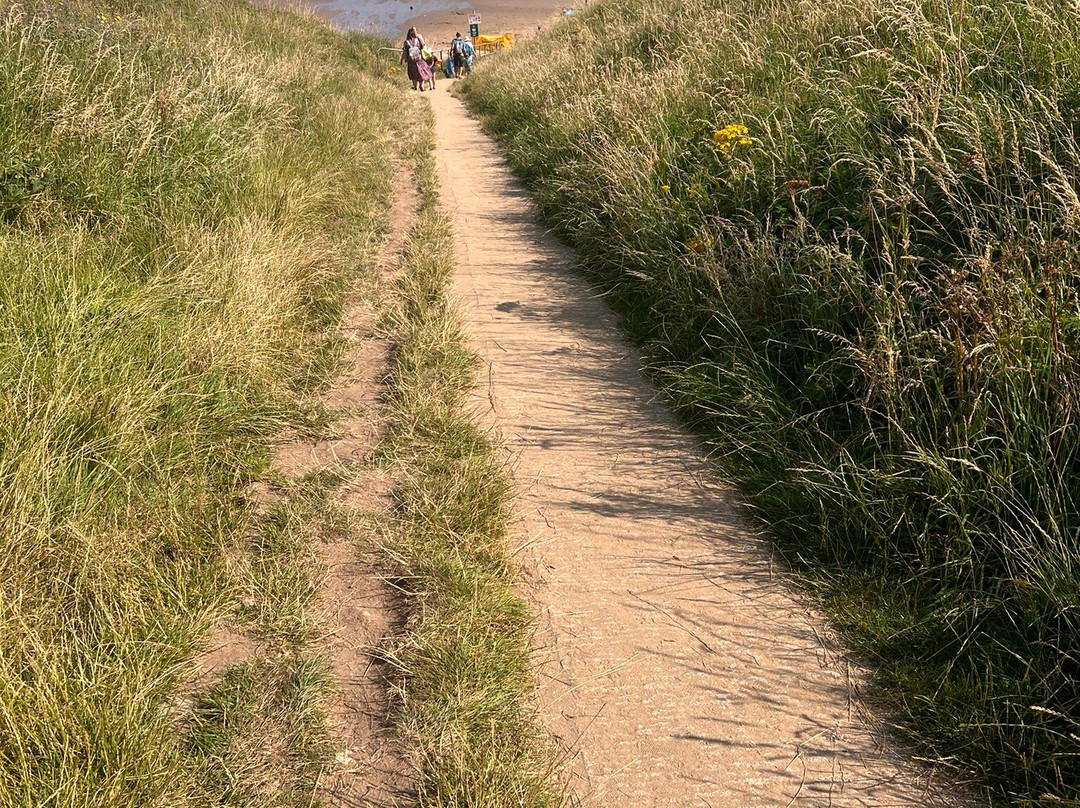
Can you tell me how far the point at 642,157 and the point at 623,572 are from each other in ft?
13.8

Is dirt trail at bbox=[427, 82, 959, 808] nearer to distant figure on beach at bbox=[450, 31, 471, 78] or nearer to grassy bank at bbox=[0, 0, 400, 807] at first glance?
grassy bank at bbox=[0, 0, 400, 807]

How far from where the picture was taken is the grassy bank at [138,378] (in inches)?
82.2

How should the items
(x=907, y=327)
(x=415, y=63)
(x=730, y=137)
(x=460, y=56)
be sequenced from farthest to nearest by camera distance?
(x=460, y=56) < (x=415, y=63) < (x=730, y=137) < (x=907, y=327)

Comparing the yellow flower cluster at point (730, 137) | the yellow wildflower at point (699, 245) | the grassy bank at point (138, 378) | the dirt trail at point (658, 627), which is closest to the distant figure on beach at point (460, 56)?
the grassy bank at point (138, 378)

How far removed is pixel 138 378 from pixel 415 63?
2181 centimetres

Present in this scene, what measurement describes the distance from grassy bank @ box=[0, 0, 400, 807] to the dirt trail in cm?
91

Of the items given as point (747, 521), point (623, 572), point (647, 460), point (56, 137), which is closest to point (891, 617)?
point (747, 521)

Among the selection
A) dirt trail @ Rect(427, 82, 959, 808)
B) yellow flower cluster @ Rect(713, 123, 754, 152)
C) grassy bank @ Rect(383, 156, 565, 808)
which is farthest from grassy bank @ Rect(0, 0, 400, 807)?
yellow flower cluster @ Rect(713, 123, 754, 152)

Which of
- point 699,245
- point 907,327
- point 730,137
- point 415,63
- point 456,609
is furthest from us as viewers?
point 415,63

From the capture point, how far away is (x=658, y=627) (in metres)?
2.72

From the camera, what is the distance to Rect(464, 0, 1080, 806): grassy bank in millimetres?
2414

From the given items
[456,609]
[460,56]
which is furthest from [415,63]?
[456,609]

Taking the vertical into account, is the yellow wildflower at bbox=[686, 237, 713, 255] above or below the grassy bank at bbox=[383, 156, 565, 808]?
above

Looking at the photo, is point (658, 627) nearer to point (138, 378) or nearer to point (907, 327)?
point (907, 327)
